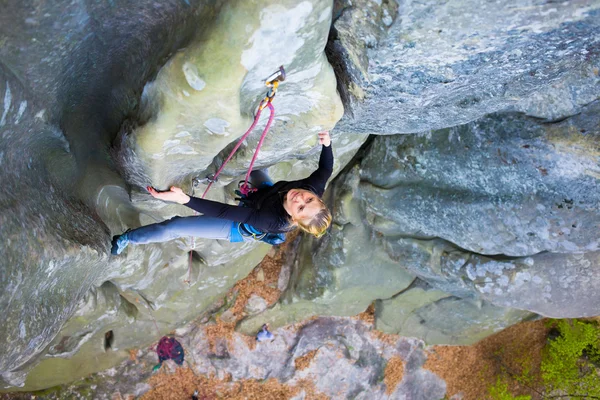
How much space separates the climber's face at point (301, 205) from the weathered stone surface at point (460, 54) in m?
0.86

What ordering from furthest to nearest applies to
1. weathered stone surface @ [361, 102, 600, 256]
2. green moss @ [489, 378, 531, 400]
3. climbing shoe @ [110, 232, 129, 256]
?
green moss @ [489, 378, 531, 400], climbing shoe @ [110, 232, 129, 256], weathered stone surface @ [361, 102, 600, 256]

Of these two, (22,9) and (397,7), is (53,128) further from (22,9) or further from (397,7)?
(397,7)

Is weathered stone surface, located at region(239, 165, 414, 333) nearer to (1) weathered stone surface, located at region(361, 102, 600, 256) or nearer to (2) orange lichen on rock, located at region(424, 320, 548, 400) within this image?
Answer: (1) weathered stone surface, located at region(361, 102, 600, 256)

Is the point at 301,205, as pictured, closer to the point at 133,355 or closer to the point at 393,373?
the point at 133,355

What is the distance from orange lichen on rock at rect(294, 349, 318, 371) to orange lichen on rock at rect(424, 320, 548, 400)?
245 cm

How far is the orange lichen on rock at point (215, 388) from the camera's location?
26.6 ft

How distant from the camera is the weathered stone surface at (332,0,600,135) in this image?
2.46 meters

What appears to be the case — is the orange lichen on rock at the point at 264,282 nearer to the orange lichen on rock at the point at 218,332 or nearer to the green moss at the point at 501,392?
the orange lichen on rock at the point at 218,332

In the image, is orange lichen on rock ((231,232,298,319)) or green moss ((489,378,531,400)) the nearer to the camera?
orange lichen on rock ((231,232,298,319))

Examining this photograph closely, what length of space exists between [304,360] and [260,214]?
225 inches

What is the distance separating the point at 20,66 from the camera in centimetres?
275

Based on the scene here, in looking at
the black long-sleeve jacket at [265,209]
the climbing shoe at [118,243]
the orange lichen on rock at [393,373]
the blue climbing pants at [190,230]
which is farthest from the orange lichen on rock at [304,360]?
the black long-sleeve jacket at [265,209]

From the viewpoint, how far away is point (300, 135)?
372cm

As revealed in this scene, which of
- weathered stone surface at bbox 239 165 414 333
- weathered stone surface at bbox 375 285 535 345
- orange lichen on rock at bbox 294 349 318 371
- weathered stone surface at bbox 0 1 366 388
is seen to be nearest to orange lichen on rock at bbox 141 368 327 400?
orange lichen on rock at bbox 294 349 318 371
